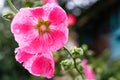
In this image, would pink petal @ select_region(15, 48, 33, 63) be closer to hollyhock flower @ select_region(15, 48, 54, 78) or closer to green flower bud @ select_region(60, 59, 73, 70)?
hollyhock flower @ select_region(15, 48, 54, 78)

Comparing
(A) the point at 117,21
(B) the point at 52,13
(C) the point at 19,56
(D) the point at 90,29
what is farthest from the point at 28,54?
(D) the point at 90,29

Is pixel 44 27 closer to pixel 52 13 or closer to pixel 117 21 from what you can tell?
pixel 52 13

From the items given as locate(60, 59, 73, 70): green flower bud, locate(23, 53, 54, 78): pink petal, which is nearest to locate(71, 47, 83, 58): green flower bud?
locate(60, 59, 73, 70): green flower bud

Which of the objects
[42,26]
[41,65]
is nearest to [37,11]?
[42,26]

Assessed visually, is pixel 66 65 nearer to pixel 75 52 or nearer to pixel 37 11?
pixel 75 52

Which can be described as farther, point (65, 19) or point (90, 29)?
point (90, 29)

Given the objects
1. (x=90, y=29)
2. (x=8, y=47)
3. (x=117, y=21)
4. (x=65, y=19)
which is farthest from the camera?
(x=90, y=29)
